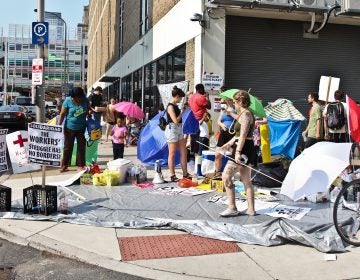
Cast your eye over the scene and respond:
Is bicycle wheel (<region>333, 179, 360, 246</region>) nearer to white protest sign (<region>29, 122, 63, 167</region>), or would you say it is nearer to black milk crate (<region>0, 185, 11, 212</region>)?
white protest sign (<region>29, 122, 63, 167</region>)

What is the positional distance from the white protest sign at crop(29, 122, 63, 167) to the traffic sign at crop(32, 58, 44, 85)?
5.83 metres

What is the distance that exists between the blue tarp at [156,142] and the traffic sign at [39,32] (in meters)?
3.80

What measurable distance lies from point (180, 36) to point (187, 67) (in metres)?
1.44

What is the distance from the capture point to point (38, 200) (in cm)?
695

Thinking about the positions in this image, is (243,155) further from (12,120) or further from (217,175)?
(12,120)

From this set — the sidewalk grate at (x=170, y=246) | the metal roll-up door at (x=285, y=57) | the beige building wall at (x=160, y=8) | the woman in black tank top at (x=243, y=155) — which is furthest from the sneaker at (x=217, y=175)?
the beige building wall at (x=160, y=8)

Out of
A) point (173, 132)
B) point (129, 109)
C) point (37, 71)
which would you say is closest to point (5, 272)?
point (173, 132)

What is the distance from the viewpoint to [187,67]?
14727mm

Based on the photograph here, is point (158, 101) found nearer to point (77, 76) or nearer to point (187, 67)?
point (187, 67)

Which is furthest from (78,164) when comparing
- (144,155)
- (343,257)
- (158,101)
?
(158,101)

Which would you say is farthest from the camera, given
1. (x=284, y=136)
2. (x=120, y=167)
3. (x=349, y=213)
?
(x=284, y=136)

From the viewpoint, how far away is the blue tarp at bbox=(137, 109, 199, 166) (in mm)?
11250

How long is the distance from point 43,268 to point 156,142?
262 inches

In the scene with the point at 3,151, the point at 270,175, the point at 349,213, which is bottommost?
the point at 349,213
